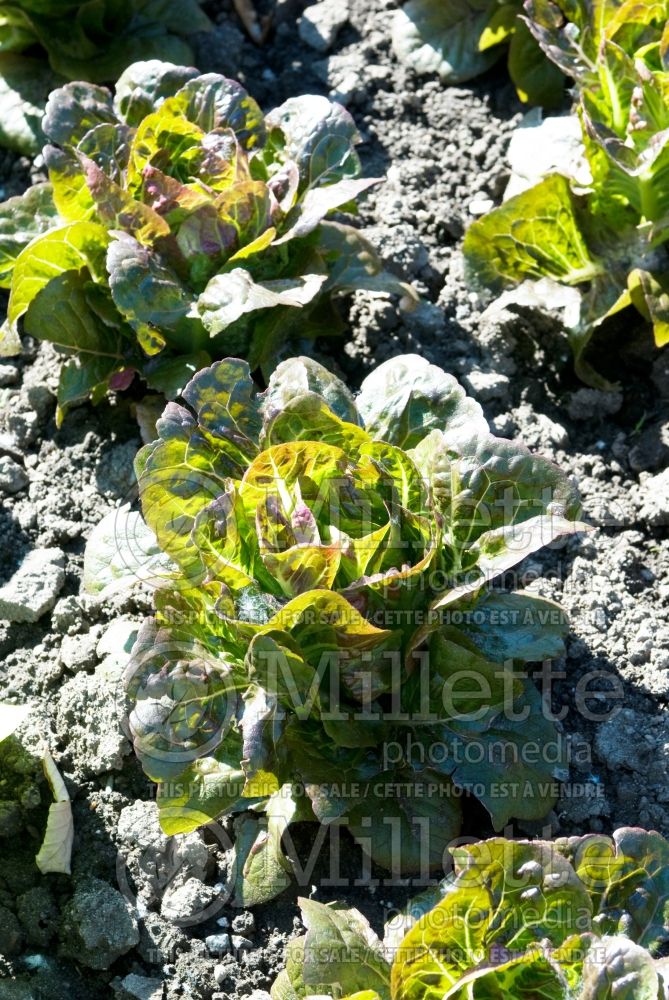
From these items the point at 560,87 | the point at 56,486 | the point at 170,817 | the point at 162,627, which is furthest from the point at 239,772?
the point at 560,87

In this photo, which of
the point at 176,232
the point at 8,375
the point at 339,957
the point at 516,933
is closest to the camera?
the point at 516,933

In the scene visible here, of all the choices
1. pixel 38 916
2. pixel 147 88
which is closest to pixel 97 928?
pixel 38 916

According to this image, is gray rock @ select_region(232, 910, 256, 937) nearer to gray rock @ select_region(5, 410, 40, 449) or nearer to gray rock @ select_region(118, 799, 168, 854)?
gray rock @ select_region(118, 799, 168, 854)

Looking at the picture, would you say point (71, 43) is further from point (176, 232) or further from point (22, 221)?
point (176, 232)

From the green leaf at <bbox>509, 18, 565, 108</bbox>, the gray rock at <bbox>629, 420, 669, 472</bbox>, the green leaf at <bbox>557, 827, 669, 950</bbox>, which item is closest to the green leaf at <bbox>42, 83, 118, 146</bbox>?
the green leaf at <bbox>509, 18, 565, 108</bbox>

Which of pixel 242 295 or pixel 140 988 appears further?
pixel 242 295

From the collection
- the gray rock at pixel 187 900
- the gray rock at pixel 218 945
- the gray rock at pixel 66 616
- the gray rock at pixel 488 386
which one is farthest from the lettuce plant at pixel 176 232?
the gray rock at pixel 218 945

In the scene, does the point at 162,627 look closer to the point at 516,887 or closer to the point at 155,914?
the point at 155,914
